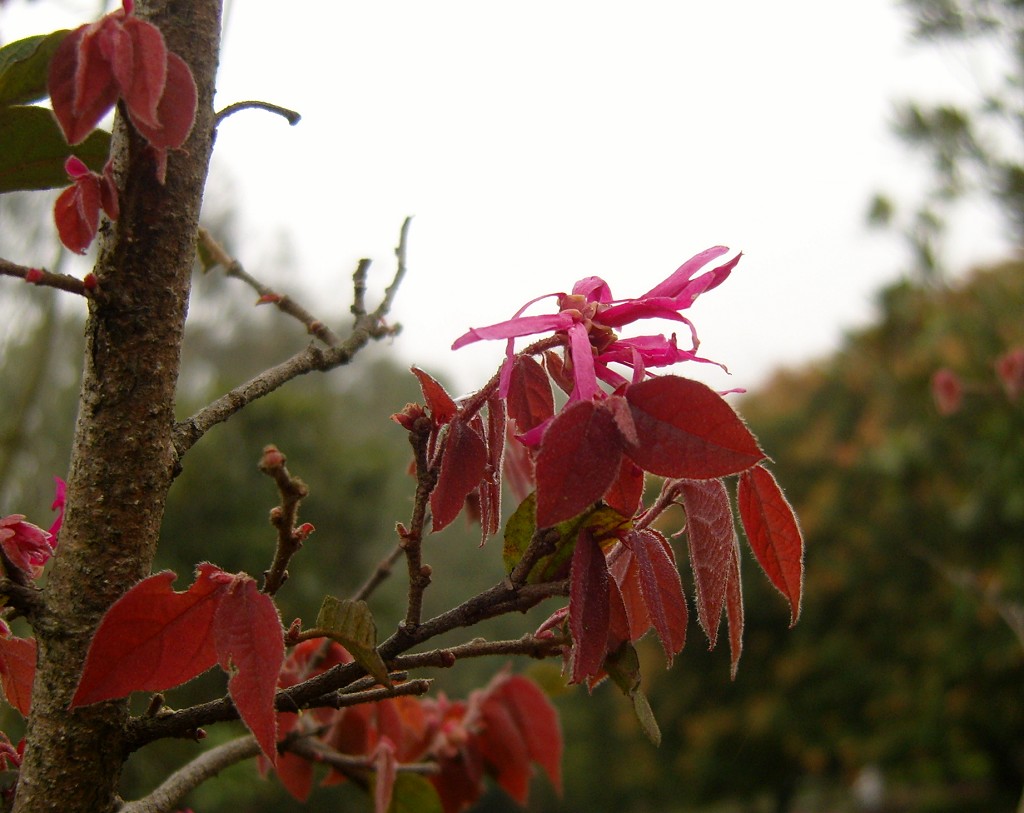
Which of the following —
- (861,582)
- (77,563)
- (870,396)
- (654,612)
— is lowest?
(861,582)

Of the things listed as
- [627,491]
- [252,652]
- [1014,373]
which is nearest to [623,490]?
[627,491]

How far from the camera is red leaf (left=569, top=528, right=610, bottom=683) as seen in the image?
0.42 metres

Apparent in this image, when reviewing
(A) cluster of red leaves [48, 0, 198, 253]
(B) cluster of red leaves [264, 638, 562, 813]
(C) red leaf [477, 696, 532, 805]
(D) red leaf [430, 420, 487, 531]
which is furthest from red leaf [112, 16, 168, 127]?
(C) red leaf [477, 696, 532, 805]

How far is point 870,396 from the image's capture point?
357 inches

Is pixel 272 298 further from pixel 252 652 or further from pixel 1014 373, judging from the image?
pixel 1014 373

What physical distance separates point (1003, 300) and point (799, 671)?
4.21 m

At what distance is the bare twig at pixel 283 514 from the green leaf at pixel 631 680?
0.63 feet

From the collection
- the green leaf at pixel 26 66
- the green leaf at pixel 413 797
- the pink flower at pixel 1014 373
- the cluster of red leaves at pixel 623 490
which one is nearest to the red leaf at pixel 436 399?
the cluster of red leaves at pixel 623 490

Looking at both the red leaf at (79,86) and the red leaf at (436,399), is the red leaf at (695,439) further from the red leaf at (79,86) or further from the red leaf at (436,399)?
the red leaf at (79,86)

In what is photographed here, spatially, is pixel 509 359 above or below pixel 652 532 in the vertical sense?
above

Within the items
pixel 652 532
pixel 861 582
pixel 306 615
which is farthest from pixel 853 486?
pixel 652 532

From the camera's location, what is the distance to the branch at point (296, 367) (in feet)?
1.83

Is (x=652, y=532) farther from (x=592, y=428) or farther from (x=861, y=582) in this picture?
(x=861, y=582)

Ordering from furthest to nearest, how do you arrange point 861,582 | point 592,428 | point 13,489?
point 861,582 < point 13,489 < point 592,428
